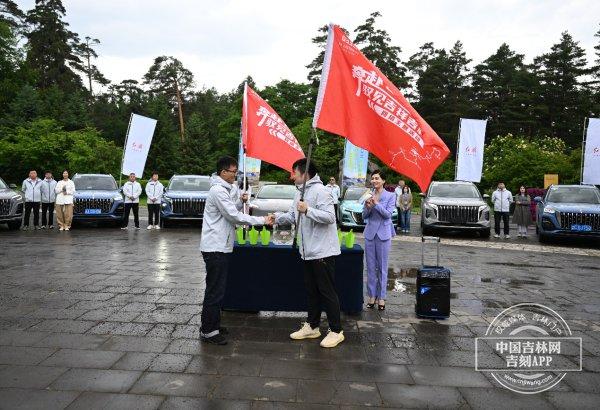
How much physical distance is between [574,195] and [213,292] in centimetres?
1394

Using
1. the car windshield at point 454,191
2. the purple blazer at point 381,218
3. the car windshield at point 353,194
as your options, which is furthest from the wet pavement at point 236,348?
the car windshield at point 353,194

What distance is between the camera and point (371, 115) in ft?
17.5

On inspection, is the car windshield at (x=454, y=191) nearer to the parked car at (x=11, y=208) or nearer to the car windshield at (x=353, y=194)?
the car windshield at (x=353, y=194)

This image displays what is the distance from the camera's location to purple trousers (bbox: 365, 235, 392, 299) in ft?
20.7


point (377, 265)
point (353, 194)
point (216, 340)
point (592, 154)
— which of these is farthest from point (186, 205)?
point (592, 154)

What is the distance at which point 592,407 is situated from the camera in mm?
3619

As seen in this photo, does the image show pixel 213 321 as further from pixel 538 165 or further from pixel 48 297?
pixel 538 165

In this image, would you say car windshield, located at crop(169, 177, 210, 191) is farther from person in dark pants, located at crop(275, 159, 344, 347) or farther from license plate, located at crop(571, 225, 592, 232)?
person in dark pants, located at crop(275, 159, 344, 347)

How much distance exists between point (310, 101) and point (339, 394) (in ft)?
169

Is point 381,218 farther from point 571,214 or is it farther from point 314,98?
point 314,98

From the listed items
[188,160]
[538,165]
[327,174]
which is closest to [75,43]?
[188,160]

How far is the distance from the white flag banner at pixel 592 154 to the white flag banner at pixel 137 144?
16991mm

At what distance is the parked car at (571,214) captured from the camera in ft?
45.5

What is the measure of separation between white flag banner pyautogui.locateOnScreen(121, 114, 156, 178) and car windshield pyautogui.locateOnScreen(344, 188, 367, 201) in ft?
28.5
